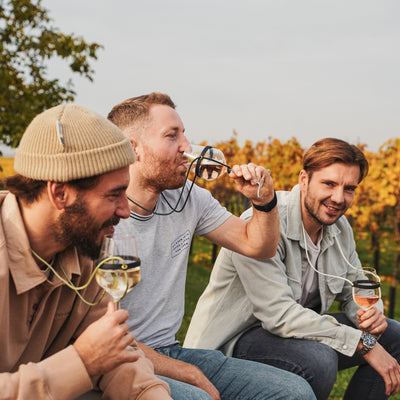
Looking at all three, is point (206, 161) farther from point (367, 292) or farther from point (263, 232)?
point (367, 292)

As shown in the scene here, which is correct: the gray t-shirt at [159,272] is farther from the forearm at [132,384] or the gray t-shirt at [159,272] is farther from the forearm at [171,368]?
the forearm at [132,384]

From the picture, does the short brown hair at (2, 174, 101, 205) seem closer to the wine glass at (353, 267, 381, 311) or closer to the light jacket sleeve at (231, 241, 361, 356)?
the light jacket sleeve at (231, 241, 361, 356)

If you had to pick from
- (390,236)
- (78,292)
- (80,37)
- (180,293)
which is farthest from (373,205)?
(78,292)

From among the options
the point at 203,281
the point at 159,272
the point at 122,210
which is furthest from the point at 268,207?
the point at 203,281

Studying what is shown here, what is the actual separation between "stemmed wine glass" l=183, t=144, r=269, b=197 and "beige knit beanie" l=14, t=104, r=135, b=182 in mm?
1139

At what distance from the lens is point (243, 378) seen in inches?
117

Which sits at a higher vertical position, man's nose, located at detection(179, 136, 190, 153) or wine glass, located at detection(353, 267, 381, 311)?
man's nose, located at detection(179, 136, 190, 153)

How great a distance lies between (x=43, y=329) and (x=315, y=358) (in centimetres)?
170

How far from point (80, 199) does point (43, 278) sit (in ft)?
1.08

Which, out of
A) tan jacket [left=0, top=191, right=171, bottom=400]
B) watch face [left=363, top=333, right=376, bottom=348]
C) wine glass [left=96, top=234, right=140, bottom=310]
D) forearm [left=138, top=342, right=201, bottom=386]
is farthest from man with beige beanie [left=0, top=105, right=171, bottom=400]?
watch face [left=363, top=333, right=376, bottom=348]

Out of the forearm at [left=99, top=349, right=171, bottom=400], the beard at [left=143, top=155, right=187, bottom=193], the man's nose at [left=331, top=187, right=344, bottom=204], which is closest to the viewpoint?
the forearm at [left=99, top=349, right=171, bottom=400]

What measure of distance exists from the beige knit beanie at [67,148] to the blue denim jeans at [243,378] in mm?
1372

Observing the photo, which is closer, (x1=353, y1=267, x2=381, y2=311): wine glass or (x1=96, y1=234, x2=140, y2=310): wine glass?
(x1=96, y1=234, x2=140, y2=310): wine glass

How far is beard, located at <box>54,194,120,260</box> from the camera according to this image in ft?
6.80
